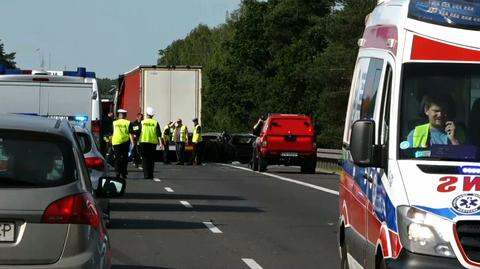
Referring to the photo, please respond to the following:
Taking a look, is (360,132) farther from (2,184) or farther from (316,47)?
(316,47)

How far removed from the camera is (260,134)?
3441 centimetres

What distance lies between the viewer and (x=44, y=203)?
21.7 ft

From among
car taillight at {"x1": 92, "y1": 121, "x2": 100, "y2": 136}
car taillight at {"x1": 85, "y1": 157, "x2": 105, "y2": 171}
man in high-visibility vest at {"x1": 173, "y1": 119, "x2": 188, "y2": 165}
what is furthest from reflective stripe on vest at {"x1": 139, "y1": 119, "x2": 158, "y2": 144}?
man in high-visibility vest at {"x1": 173, "y1": 119, "x2": 188, "y2": 165}

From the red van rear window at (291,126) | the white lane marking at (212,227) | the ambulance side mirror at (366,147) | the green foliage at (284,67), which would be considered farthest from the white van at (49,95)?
the green foliage at (284,67)

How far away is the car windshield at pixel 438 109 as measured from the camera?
768 cm

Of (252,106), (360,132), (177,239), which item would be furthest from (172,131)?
(252,106)

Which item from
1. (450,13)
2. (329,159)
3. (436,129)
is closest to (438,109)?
(436,129)

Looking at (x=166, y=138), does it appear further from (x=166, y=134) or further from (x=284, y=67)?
(x=284, y=67)

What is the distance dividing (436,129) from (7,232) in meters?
3.08

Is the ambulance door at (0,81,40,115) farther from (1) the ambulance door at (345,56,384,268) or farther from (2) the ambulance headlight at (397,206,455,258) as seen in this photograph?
(2) the ambulance headlight at (397,206,455,258)

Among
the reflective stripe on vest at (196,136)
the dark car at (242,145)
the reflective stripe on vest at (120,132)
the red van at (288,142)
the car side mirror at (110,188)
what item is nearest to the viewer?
the car side mirror at (110,188)

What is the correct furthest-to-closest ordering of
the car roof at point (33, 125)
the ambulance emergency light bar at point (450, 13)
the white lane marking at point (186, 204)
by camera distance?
the white lane marking at point (186, 204), the ambulance emergency light bar at point (450, 13), the car roof at point (33, 125)

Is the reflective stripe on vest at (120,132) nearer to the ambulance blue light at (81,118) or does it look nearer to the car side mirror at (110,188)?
the ambulance blue light at (81,118)

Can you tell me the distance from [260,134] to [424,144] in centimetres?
2672
